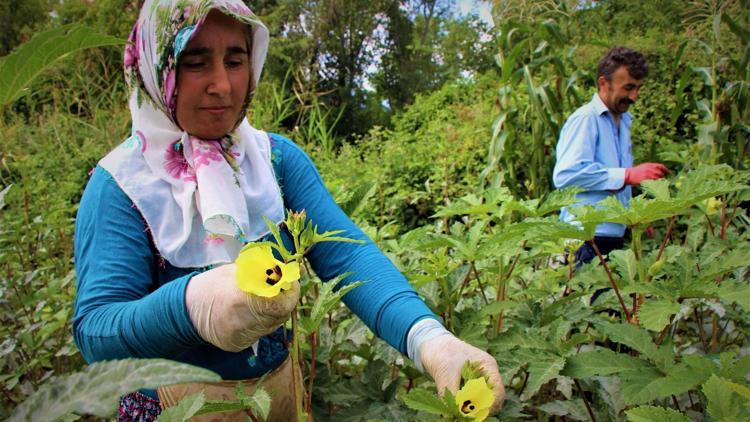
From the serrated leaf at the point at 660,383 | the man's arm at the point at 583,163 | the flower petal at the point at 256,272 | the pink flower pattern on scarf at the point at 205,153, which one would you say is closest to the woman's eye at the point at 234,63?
the pink flower pattern on scarf at the point at 205,153

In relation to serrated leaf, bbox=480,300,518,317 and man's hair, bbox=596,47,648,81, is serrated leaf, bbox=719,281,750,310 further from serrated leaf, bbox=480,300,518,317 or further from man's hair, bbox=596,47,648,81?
man's hair, bbox=596,47,648,81

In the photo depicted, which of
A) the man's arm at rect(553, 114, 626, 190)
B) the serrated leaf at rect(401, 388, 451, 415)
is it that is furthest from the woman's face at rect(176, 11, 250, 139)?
the man's arm at rect(553, 114, 626, 190)

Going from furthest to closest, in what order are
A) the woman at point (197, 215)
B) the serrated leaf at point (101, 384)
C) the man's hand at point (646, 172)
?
the man's hand at point (646, 172), the woman at point (197, 215), the serrated leaf at point (101, 384)

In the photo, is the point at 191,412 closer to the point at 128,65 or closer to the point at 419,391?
the point at 419,391

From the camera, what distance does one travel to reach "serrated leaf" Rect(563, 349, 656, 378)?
0.69 metres

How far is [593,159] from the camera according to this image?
2.51m

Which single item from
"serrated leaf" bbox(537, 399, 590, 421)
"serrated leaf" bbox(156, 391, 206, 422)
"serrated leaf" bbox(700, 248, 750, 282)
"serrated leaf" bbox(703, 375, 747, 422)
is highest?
"serrated leaf" bbox(700, 248, 750, 282)

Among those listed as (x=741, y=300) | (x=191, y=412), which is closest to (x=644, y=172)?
(x=741, y=300)

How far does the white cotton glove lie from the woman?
7 cm

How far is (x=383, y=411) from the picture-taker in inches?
32.6

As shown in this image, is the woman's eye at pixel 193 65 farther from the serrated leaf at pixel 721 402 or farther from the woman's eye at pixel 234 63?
the serrated leaf at pixel 721 402

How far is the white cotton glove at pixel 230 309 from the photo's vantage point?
602 mm

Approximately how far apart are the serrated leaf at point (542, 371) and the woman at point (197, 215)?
0.06m

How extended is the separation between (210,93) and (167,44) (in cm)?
12
